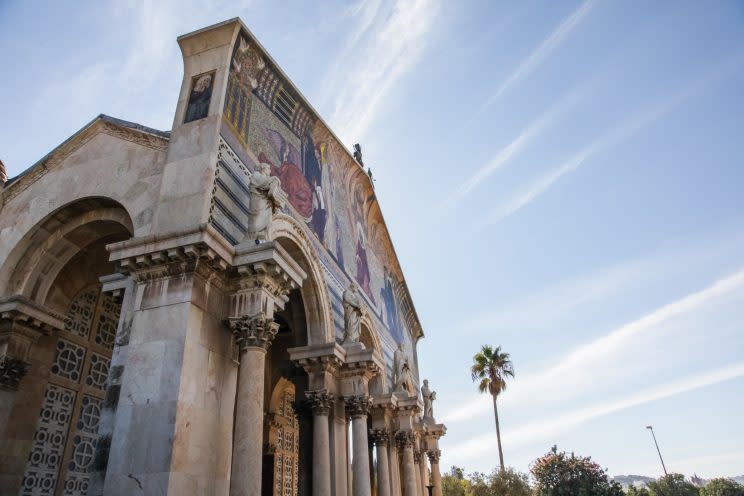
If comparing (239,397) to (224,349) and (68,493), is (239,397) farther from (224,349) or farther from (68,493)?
(68,493)

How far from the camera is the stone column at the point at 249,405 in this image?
26.4ft

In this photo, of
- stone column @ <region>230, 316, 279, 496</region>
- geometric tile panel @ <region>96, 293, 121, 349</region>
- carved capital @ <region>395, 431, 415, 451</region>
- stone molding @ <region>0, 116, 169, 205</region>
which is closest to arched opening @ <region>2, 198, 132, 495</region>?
geometric tile panel @ <region>96, 293, 121, 349</region>

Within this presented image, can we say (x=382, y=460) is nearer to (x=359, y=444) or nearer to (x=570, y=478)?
(x=359, y=444)

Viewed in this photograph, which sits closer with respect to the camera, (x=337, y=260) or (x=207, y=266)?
(x=207, y=266)

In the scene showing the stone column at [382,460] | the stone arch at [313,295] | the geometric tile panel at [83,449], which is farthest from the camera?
the stone column at [382,460]

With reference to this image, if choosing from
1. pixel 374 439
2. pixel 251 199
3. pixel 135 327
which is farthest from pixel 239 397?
pixel 374 439

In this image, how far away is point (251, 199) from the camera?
10.3 metres

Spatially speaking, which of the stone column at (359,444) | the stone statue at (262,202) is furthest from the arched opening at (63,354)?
the stone column at (359,444)

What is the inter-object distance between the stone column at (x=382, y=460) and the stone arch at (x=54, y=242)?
10372 millimetres

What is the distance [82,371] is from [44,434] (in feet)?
5.44

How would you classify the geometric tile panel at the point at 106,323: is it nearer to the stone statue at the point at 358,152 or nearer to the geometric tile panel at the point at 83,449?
the geometric tile panel at the point at 83,449

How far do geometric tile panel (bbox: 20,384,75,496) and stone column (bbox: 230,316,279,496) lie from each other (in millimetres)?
5350

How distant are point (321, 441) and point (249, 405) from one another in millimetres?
4468

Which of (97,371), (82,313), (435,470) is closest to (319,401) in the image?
(97,371)
